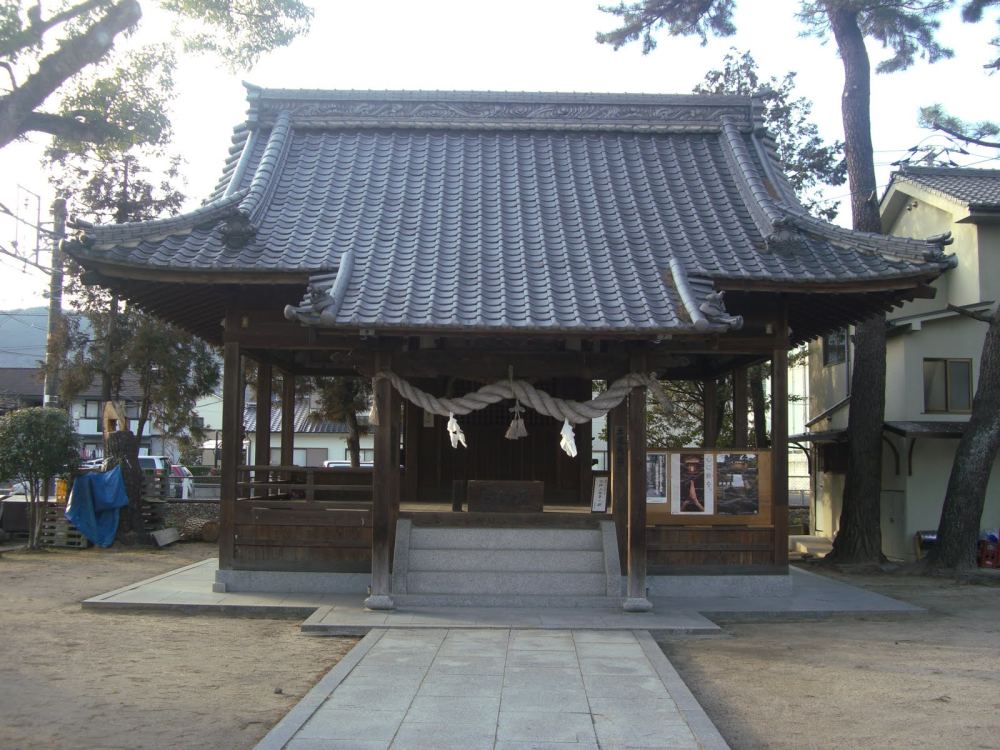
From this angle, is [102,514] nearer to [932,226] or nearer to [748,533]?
[748,533]

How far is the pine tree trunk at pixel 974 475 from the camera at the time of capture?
15.7 meters

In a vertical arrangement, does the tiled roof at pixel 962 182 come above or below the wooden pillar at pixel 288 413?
above

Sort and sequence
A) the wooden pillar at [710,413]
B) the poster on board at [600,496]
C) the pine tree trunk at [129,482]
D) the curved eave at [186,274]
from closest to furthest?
1. the curved eave at [186,274]
2. the poster on board at [600,496]
3. the wooden pillar at [710,413]
4. the pine tree trunk at [129,482]

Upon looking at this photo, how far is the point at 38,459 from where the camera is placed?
60.8 ft

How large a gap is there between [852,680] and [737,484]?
412 centimetres

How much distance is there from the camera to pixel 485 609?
10.7 metres

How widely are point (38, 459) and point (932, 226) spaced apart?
67.4ft

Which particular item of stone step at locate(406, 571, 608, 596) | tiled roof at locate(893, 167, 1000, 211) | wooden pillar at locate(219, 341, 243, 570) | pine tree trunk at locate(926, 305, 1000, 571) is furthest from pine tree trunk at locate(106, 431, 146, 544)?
tiled roof at locate(893, 167, 1000, 211)

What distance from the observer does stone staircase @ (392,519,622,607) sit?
10867 millimetres

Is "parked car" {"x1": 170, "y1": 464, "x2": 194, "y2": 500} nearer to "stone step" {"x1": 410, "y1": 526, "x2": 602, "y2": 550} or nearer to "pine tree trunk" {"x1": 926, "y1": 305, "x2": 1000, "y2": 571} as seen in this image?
"stone step" {"x1": 410, "y1": 526, "x2": 602, "y2": 550}

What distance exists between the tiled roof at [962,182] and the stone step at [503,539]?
513 inches

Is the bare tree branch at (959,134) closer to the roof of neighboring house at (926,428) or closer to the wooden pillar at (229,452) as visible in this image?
the roof of neighboring house at (926,428)

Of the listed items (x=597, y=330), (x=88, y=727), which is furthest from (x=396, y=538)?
(x=88, y=727)

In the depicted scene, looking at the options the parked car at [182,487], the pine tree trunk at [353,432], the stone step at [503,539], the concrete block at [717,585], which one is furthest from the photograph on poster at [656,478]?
the parked car at [182,487]
